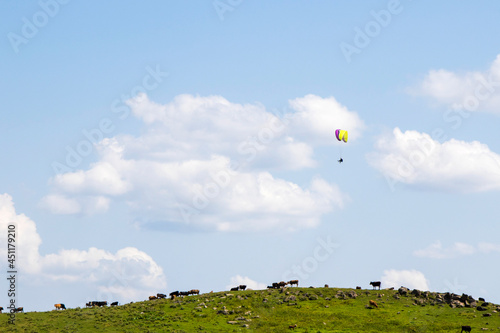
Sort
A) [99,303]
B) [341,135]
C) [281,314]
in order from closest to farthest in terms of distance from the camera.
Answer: [281,314] → [99,303] → [341,135]

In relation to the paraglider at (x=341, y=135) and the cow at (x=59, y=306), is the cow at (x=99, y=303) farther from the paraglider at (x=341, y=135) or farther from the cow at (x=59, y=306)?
the paraglider at (x=341, y=135)

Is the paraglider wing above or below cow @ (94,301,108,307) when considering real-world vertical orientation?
above

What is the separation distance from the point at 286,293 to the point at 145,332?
24309 millimetres

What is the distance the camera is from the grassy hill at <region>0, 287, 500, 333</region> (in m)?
80.9

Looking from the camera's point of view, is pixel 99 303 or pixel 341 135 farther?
pixel 341 135

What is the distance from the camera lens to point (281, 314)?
281 ft

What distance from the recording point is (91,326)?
8425 centimetres

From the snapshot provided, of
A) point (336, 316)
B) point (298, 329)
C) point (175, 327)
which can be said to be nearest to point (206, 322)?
point (175, 327)

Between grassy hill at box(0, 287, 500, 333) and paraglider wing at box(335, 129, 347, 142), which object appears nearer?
grassy hill at box(0, 287, 500, 333)

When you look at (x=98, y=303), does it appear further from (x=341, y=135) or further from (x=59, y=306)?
(x=341, y=135)

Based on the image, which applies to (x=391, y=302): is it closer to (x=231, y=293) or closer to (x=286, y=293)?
(x=286, y=293)

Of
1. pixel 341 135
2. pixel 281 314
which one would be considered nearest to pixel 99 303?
pixel 281 314

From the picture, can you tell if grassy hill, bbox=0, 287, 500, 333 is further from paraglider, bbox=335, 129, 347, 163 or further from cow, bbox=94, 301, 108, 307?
paraglider, bbox=335, 129, 347, 163

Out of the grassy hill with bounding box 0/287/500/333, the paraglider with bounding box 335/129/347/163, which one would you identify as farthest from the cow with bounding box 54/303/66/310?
the paraglider with bounding box 335/129/347/163
